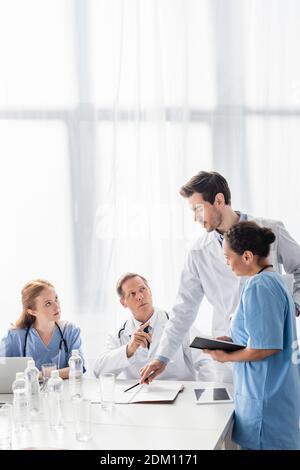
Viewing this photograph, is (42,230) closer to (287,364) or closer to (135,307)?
(135,307)

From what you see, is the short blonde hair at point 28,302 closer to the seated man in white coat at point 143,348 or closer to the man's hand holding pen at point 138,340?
the seated man in white coat at point 143,348

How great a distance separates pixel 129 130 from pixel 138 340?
4.74 ft

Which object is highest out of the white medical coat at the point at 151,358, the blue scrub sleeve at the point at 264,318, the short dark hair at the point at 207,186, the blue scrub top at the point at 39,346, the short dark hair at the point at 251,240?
the short dark hair at the point at 207,186

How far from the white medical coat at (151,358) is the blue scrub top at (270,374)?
0.80m

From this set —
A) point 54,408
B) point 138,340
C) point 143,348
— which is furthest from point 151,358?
point 54,408

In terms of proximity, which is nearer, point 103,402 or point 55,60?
point 103,402

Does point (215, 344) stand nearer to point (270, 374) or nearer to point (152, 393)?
point (270, 374)

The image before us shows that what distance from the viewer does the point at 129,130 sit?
369cm

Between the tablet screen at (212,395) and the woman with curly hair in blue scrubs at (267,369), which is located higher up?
the woman with curly hair in blue scrubs at (267,369)

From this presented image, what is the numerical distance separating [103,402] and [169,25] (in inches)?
89.9

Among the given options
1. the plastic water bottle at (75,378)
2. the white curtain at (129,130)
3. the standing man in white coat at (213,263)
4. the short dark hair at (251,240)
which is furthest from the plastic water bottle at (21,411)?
the white curtain at (129,130)

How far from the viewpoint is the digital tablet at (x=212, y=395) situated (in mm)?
2348
